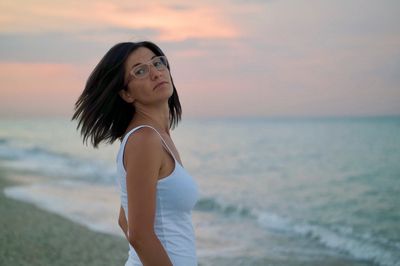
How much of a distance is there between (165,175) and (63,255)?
589 cm

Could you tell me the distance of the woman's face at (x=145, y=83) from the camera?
7.95 ft

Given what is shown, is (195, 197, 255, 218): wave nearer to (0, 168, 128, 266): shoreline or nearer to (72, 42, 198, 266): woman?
(0, 168, 128, 266): shoreline

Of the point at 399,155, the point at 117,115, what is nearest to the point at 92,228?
the point at 117,115

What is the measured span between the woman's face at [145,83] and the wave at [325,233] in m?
7.76

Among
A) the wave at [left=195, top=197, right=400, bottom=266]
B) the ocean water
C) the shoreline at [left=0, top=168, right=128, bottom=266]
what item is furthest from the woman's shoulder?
the wave at [left=195, top=197, right=400, bottom=266]

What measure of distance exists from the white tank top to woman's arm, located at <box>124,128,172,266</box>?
7 cm

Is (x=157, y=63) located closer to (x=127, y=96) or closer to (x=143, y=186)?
(x=127, y=96)

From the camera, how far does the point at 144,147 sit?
2.07 metres

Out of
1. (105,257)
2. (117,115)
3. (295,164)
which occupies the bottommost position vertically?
(295,164)

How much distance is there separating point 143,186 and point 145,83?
612 millimetres

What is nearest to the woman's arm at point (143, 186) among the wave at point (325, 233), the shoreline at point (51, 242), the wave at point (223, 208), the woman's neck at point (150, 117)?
the woman's neck at point (150, 117)

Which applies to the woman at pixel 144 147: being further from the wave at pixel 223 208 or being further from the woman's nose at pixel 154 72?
the wave at pixel 223 208

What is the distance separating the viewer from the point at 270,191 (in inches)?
731

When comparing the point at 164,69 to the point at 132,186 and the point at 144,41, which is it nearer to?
the point at 144,41
